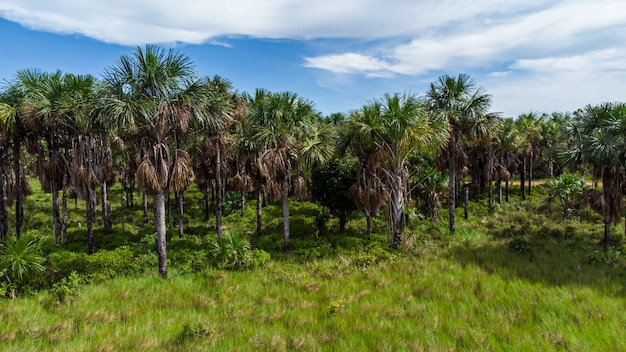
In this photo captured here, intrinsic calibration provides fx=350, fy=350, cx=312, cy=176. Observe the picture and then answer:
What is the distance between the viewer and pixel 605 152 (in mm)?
18859

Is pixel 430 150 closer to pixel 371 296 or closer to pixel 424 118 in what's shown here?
pixel 424 118

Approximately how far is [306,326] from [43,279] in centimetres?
1121

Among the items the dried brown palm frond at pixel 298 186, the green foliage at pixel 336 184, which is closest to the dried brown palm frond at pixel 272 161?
the dried brown palm frond at pixel 298 186

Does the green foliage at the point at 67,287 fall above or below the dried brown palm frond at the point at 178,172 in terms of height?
below

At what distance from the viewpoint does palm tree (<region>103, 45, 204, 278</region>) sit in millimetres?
14375

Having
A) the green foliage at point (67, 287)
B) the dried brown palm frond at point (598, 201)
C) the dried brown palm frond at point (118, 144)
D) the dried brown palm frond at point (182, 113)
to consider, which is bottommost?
the green foliage at point (67, 287)

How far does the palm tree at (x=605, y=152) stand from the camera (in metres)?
18.8

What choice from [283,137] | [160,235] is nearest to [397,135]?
[283,137]

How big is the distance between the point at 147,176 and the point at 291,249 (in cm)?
896

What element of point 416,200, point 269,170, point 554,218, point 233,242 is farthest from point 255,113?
point 554,218

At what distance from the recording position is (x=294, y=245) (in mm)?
20281

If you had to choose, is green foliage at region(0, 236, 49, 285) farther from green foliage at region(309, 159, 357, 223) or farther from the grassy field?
green foliage at region(309, 159, 357, 223)

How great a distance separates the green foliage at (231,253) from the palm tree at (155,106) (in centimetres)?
265

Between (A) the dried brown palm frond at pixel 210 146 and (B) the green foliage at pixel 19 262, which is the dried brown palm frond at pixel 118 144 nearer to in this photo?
(A) the dried brown palm frond at pixel 210 146
